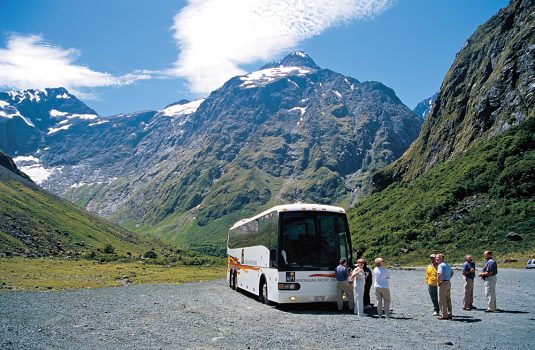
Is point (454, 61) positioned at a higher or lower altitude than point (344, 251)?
higher

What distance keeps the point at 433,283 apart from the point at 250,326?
9.44 m

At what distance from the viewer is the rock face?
111125 millimetres

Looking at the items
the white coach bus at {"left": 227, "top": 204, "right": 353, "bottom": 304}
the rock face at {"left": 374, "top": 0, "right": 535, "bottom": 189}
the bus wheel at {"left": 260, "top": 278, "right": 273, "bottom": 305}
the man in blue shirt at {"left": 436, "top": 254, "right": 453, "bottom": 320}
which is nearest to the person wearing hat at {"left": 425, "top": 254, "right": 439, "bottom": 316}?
the man in blue shirt at {"left": 436, "top": 254, "right": 453, "bottom": 320}

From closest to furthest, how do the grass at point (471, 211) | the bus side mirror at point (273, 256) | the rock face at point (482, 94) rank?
1. the bus side mirror at point (273, 256)
2. the grass at point (471, 211)
3. the rock face at point (482, 94)

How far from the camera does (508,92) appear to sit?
11494 cm

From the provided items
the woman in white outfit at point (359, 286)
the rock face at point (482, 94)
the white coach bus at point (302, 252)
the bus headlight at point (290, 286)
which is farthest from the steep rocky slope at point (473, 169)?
the bus headlight at point (290, 286)

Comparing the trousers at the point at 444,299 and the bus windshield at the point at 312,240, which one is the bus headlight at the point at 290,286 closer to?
the bus windshield at the point at 312,240

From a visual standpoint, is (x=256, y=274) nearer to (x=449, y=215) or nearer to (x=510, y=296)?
(x=510, y=296)

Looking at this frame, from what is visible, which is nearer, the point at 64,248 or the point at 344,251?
the point at 344,251

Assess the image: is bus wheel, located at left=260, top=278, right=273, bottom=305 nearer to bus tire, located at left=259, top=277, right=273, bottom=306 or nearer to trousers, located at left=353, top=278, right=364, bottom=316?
bus tire, located at left=259, top=277, right=273, bottom=306

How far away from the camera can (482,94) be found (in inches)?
5074

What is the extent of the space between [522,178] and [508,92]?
43.8 m

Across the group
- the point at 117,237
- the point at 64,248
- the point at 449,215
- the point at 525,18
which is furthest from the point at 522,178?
the point at 117,237

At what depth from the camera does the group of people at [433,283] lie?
2162cm
